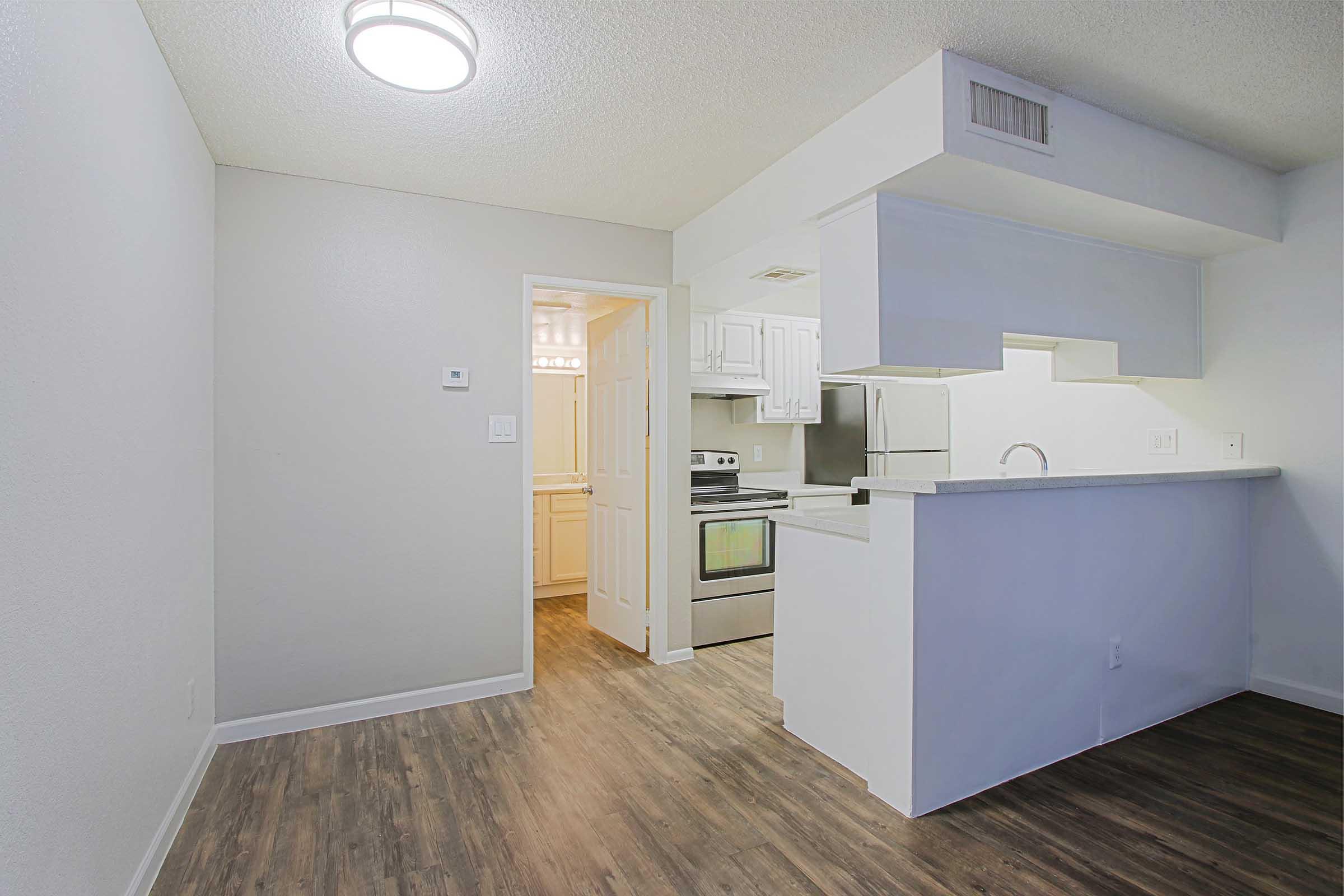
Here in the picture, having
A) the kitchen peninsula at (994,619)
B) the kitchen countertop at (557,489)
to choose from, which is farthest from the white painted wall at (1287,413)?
the kitchen countertop at (557,489)

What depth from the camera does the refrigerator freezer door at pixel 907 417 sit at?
4.65 metres

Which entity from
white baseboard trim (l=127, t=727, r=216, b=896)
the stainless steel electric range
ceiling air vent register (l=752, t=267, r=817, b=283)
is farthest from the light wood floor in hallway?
ceiling air vent register (l=752, t=267, r=817, b=283)

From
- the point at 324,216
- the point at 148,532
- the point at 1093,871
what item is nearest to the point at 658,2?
the point at 324,216

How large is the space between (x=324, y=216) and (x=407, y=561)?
5.31ft

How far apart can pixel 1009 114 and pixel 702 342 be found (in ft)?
7.75

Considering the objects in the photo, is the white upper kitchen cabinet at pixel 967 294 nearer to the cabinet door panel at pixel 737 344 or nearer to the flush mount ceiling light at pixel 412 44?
the flush mount ceiling light at pixel 412 44

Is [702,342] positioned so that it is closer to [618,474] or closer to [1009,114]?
[618,474]

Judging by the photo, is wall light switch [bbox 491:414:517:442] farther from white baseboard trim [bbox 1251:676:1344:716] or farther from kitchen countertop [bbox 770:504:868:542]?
white baseboard trim [bbox 1251:676:1344:716]

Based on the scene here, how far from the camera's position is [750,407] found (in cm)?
473

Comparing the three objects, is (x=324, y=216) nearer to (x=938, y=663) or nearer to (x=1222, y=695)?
(x=938, y=663)

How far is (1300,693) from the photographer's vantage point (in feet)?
9.90

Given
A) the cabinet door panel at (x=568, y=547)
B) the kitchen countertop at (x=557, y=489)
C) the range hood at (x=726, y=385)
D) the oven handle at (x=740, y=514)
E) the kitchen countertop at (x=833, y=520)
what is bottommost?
the cabinet door panel at (x=568, y=547)

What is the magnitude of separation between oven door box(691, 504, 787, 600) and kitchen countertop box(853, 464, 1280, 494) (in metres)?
1.69

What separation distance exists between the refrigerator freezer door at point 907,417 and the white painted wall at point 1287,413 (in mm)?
1378
